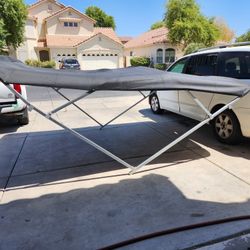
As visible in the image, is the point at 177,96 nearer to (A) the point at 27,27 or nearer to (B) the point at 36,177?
(B) the point at 36,177

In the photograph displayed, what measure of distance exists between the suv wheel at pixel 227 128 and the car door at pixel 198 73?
37 centimetres

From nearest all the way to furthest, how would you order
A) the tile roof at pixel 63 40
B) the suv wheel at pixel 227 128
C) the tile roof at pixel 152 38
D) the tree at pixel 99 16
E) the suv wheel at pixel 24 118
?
1. the suv wheel at pixel 227 128
2. the suv wheel at pixel 24 118
3. the tile roof at pixel 63 40
4. the tile roof at pixel 152 38
5. the tree at pixel 99 16

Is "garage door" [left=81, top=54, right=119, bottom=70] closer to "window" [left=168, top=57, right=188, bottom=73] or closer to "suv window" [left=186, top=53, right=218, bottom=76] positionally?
"window" [left=168, top=57, right=188, bottom=73]

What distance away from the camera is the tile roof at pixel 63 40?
107ft

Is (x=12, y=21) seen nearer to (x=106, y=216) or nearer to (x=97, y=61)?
(x=97, y=61)

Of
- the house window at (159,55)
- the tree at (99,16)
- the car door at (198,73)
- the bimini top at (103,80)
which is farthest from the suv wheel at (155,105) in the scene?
the tree at (99,16)

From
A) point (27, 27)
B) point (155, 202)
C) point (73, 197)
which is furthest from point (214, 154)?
point (27, 27)

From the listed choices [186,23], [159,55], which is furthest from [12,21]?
[186,23]

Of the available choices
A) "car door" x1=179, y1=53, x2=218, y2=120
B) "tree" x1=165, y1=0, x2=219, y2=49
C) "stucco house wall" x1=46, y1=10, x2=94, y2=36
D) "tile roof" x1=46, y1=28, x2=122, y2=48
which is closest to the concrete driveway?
"car door" x1=179, y1=53, x2=218, y2=120

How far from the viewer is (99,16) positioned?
55.9m

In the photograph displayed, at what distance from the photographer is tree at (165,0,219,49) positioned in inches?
1219

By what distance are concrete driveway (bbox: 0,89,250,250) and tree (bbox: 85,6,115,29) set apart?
53763 millimetres

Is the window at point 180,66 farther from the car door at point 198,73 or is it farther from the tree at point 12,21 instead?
the tree at point 12,21

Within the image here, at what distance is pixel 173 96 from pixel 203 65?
1212mm
